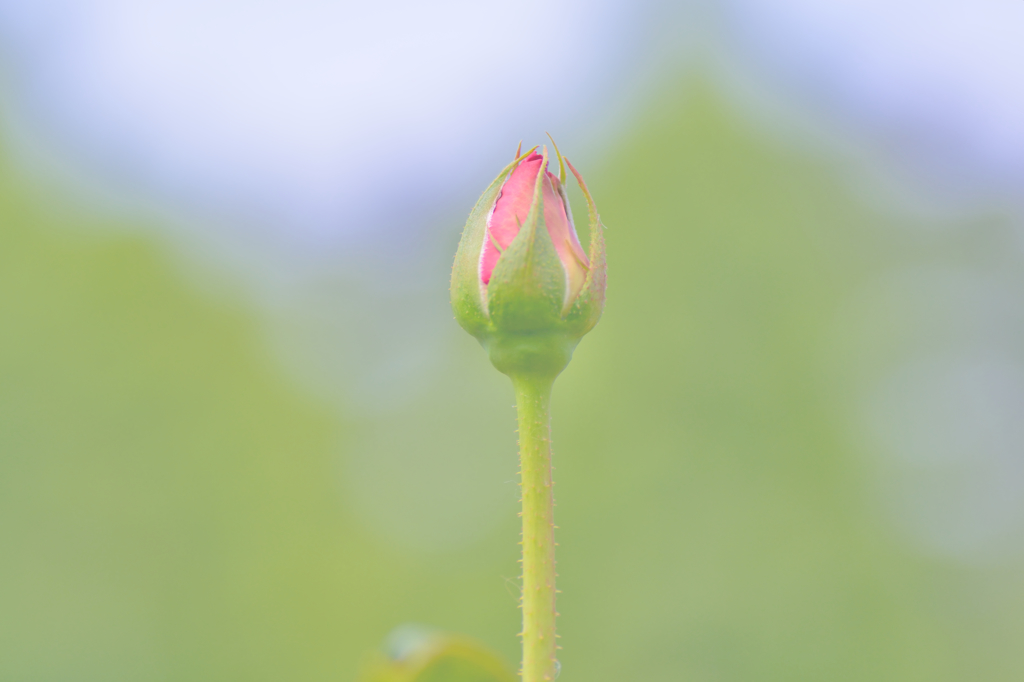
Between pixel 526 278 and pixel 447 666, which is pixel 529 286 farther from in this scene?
pixel 447 666

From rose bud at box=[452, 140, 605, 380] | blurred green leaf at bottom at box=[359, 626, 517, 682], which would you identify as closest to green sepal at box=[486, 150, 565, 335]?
rose bud at box=[452, 140, 605, 380]

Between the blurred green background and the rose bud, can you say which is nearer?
the rose bud

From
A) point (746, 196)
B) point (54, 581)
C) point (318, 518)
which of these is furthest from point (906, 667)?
point (54, 581)

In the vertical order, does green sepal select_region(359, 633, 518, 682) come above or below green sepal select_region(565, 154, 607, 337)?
below

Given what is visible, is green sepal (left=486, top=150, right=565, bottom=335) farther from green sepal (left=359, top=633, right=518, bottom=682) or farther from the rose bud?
green sepal (left=359, top=633, right=518, bottom=682)

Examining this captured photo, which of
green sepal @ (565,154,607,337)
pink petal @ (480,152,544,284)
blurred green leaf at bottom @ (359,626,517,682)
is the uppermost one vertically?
pink petal @ (480,152,544,284)

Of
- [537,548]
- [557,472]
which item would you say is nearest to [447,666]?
[537,548]

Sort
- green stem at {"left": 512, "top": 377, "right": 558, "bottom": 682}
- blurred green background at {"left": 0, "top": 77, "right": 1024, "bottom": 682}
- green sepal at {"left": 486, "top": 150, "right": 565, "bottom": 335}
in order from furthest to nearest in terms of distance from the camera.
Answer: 1. blurred green background at {"left": 0, "top": 77, "right": 1024, "bottom": 682}
2. green sepal at {"left": 486, "top": 150, "right": 565, "bottom": 335}
3. green stem at {"left": 512, "top": 377, "right": 558, "bottom": 682}
